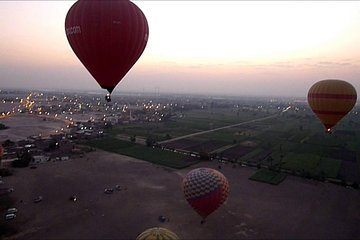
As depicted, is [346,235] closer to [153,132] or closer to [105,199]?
[105,199]

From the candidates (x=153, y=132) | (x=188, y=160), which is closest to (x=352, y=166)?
(x=188, y=160)

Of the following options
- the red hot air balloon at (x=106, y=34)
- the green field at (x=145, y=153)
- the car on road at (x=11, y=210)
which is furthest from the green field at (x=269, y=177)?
the red hot air balloon at (x=106, y=34)

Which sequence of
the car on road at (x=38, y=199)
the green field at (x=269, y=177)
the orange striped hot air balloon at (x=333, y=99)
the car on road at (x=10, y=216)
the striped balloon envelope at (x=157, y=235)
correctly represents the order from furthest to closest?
the green field at (x=269, y=177) < the car on road at (x=38, y=199) < the orange striped hot air balloon at (x=333, y=99) < the car on road at (x=10, y=216) < the striped balloon envelope at (x=157, y=235)

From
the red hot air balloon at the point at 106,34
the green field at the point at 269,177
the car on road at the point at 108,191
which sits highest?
the red hot air balloon at the point at 106,34

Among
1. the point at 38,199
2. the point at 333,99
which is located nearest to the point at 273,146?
the point at 333,99

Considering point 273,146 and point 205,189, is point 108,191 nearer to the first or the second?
point 205,189

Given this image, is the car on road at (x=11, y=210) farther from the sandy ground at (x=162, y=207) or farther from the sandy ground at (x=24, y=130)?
the sandy ground at (x=24, y=130)
